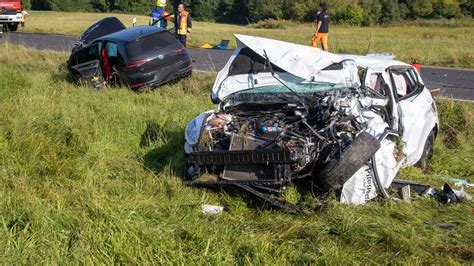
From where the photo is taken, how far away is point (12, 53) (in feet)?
56.0

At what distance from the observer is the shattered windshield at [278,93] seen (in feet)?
18.5

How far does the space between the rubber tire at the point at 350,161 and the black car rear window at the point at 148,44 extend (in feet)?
21.9

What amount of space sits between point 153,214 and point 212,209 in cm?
60

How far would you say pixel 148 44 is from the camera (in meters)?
10.7

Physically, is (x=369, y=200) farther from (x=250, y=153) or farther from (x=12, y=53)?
(x=12, y=53)

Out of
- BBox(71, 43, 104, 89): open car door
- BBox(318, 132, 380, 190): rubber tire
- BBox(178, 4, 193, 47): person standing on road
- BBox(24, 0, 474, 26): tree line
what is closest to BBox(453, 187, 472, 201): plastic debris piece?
BBox(318, 132, 380, 190): rubber tire

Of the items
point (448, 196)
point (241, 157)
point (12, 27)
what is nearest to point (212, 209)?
point (241, 157)

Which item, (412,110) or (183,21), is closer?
(412,110)

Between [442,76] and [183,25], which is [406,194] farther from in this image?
[183,25]

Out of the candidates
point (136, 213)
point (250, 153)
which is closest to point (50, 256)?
point (136, 213)

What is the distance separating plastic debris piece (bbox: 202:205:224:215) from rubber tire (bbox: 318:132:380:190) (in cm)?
106

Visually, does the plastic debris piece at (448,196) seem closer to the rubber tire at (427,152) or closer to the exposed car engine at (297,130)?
the exposed car engine at (297,130)

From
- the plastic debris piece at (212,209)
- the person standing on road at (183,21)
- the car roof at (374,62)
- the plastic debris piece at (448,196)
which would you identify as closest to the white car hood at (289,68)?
the car roof at (374,62)

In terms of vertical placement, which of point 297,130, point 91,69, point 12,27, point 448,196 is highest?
point 297,130
